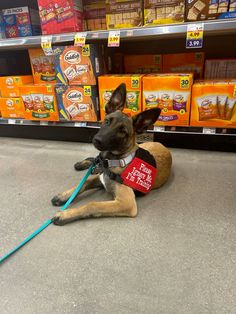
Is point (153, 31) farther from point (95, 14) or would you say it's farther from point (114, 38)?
point (95, 14)

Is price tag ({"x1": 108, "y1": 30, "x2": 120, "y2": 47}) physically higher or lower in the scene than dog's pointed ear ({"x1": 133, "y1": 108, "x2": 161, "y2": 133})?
higher

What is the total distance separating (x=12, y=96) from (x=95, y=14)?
888mm

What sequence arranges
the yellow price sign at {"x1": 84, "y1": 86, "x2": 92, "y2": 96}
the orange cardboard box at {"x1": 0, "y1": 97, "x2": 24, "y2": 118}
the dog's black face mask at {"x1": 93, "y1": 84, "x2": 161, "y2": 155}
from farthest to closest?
1. the orange cardboard box at {"x1": 0, "y1": 97, "x2": 24, "y2": 118}
2. the yellow price sign at {"x1": 84, "y1": 86, "x2": 92, "y2": 96}
3. the dog's black face mask at {"x1": 93, "y1": 84, "x2": 161, "y2": 155}

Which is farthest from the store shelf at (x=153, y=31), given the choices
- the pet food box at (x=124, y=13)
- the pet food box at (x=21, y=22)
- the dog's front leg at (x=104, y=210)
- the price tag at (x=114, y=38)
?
the dog's front leg at (x=104, y=210)

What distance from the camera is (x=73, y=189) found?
1226mm

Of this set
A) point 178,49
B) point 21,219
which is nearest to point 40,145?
point 21,219

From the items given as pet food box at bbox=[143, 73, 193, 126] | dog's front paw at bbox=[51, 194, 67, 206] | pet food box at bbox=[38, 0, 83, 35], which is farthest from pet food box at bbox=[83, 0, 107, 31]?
dog's front paw at bbox=[51, 194, 67, 206]

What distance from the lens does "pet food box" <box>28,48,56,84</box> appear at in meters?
1.73

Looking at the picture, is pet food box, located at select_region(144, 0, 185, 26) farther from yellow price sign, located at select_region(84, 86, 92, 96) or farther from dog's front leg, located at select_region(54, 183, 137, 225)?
dog's front leg, located at select_region(54, 183, 137, 225)

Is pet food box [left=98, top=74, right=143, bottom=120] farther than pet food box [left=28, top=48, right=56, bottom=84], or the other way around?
pet food box [left=28, top=48, right=56, bottom=84]

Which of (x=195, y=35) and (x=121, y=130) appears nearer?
(x=121, y=130)

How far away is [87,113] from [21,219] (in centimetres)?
89

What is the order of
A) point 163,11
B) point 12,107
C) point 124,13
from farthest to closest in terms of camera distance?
point 12,107
point 124,13
point 163,11

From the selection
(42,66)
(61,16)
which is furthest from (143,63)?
(42,66)
